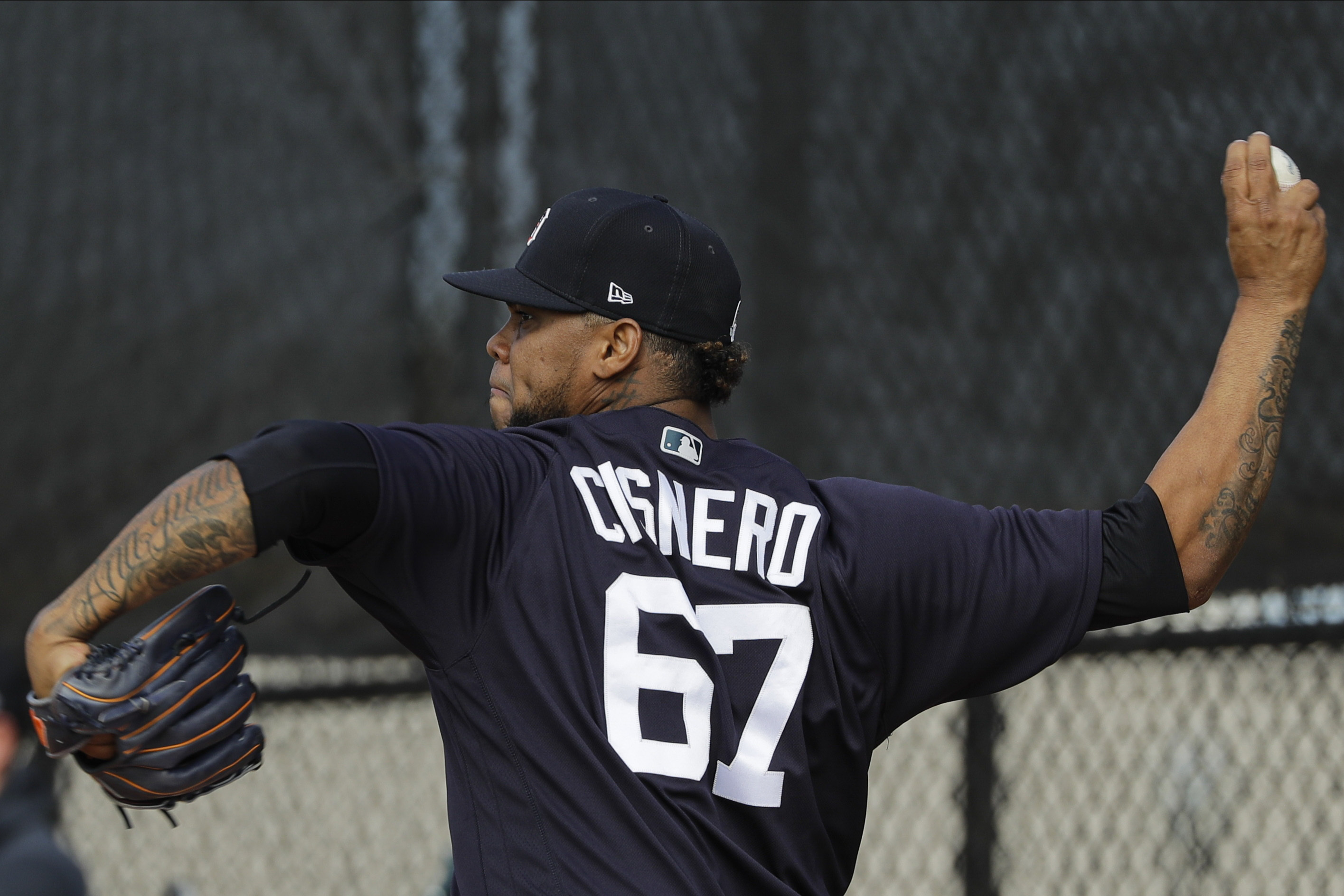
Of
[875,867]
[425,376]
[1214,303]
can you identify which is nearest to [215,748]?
[425,376]

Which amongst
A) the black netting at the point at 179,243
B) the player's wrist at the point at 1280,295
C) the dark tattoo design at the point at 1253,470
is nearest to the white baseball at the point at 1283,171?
the player's wrist at the point at 1280,295

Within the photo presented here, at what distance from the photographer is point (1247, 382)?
208 cm

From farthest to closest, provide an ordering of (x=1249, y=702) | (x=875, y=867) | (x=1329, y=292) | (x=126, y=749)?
(x=875, y=867) < (x=1249, y=702) < (x=1329, y=292) < (x=126, y=749)

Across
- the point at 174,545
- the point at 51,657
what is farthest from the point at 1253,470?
the point at 51,657

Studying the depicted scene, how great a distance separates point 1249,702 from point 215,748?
103 inches

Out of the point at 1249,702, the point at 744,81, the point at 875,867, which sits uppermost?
the point at 744,81

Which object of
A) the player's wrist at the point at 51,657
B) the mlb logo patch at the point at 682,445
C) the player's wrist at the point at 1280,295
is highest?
the player's wrist at the point at 1280,295

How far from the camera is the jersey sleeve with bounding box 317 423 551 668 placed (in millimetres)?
1730

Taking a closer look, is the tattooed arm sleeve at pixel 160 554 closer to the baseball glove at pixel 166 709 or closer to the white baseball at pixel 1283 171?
the baseball glove at pixel 166 709

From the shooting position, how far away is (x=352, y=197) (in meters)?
3.74

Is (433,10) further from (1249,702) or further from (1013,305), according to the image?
(1249,702)

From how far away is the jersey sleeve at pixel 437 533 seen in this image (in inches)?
68.1

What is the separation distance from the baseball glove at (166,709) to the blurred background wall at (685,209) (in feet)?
5.65

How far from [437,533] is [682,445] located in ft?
1.48
